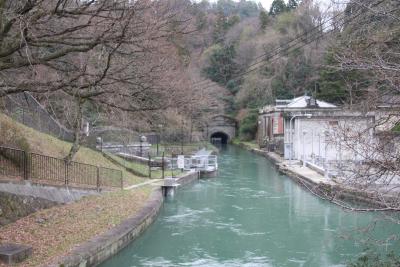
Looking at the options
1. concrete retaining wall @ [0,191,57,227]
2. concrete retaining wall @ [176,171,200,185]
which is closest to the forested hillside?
concrete retaining wall @ [176,171,200,185]

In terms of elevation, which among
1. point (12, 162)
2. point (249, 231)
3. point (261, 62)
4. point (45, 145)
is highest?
point (261, 62)

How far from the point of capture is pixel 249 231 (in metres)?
18.3

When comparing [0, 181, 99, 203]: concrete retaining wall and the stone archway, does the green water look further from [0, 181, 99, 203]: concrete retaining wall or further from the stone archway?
the stone archway

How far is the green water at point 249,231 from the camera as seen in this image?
14.4 metres

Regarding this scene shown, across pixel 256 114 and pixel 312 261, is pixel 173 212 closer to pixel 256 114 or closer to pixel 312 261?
pixel 312 261

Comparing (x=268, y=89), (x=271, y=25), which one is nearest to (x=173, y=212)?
(x=268, y=89)

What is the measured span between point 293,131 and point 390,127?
34.6 meters

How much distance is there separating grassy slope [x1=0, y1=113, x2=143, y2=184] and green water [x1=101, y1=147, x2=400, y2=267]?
4194 mm

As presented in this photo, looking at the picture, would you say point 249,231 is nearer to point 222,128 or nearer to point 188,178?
point 188,178

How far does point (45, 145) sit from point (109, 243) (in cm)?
873

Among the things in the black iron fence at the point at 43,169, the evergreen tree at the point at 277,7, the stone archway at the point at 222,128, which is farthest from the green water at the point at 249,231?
the evergreen tree at the point at 277,7

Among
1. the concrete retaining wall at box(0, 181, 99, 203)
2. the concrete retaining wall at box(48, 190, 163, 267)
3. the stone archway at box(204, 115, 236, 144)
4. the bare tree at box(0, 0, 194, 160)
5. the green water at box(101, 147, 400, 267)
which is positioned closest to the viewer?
the bare tree at box(0, 0, 194, 160)

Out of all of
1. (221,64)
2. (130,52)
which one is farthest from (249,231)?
(221,64)

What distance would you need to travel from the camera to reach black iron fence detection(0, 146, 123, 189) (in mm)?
15020
